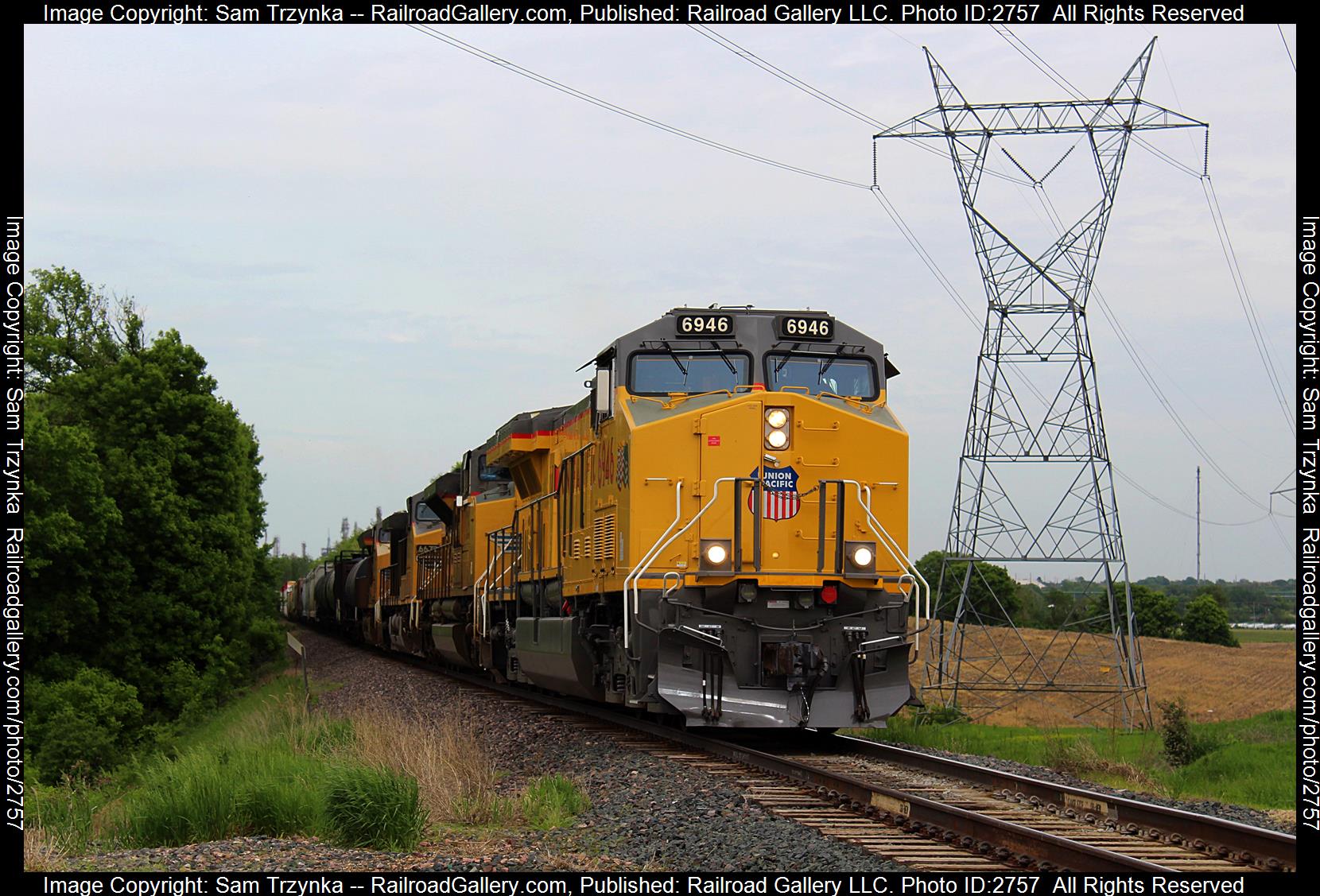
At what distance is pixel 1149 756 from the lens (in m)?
12.8

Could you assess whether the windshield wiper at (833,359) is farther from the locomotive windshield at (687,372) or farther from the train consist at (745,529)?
the locomotive windshield at (687,372)

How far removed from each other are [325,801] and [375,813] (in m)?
0.51

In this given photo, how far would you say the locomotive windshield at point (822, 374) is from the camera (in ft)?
41.8

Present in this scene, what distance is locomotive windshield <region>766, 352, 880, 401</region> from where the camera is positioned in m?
12.7

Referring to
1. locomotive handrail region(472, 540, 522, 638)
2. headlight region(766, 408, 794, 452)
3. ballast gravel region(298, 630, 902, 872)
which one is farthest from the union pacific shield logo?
locomotive handrail region(472, 540, 522, 638)

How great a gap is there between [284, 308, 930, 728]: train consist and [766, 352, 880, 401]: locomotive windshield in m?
0.02

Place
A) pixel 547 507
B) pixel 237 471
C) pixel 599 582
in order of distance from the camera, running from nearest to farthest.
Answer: pixel 599 582 → pixel 547 507 → pixel 237 471

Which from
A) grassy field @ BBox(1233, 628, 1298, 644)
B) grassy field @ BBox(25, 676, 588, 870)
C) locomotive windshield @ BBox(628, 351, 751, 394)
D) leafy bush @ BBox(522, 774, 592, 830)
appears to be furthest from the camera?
grassy field @ BBox(1233, 628, 1298, 644)

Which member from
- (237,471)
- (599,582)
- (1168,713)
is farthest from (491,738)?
(237,471)

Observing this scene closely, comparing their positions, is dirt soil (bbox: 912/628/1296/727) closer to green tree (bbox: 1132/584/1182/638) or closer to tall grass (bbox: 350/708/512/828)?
green tree (bbox: 1132/584/1182/638)

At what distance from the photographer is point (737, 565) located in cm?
1165
